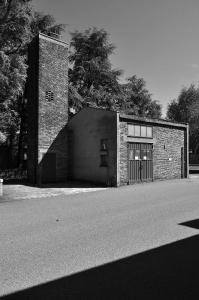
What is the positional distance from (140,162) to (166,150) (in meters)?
3.10

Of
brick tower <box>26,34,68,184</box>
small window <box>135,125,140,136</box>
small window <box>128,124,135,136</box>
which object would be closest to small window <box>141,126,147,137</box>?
small window <box>135,125,140,136</box>

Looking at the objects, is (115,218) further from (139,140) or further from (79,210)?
(139,140)

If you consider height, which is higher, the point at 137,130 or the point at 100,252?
the point at 137,130

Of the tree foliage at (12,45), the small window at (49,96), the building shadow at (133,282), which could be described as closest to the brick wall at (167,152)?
the small window at (49,96)

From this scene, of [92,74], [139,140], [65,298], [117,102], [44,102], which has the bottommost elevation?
[65,298]

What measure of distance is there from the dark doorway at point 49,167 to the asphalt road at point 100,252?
968 centimetres

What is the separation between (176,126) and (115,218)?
15.0 m

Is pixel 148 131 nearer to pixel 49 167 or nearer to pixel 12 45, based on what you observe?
pixel 49 167

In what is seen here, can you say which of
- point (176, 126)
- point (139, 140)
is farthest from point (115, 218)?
point (176, 126)

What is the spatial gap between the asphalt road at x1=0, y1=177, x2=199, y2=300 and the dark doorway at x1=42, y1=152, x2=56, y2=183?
31.7 feet

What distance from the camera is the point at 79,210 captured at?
10.1 meters

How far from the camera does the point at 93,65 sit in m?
30.8

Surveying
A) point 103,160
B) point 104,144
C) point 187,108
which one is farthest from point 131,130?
point 187,108

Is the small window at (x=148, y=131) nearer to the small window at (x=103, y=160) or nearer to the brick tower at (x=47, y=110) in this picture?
the small window at (x=103, y=160)
